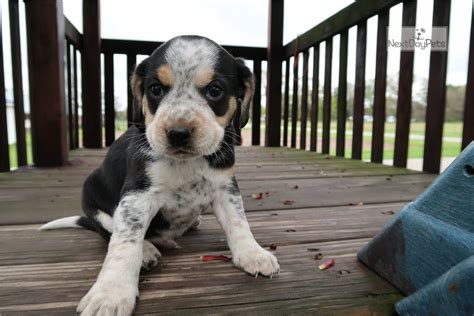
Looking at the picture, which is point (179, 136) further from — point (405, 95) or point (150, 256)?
point (405, 95)

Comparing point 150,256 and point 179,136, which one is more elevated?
point 179,136

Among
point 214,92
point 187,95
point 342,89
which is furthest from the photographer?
point 342,89

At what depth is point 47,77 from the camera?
415cm

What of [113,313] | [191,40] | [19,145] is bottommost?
[113,313]

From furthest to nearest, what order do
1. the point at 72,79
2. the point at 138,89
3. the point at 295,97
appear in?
the point at 295,97 → the point at 72,79 → the point at 138,89

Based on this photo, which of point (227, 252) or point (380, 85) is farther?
point (380, 85)

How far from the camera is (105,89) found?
703 centimetres

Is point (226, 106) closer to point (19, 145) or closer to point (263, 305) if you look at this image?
point (263, 305)

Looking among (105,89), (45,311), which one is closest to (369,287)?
(45,311)

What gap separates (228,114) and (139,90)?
531mm

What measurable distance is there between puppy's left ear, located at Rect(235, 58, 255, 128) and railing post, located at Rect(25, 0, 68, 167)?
8.87ft

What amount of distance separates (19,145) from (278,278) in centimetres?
376

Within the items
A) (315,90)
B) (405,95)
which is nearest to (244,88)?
(405,95)

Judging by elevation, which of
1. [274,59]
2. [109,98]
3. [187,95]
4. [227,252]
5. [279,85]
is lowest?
[227,252]
